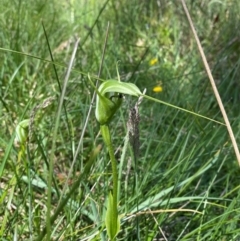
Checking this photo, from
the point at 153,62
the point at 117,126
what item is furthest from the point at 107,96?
the point at 153,62

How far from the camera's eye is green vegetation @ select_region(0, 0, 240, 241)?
0.83 m

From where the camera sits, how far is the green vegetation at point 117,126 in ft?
2.71

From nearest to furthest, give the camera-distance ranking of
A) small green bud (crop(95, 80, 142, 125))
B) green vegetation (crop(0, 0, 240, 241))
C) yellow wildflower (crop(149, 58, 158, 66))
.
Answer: small green bud (crop(95, 80, 142, 125)) → green vegetation (crop(0, 0, 240, 241)) → yellow wildflower (crop(149, 58, 158, 66))

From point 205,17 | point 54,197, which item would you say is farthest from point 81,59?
point 205,17

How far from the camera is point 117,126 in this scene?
4.06ft

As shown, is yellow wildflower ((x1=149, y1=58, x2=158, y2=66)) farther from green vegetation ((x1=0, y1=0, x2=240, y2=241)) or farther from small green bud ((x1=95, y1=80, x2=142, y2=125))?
small green bud ((x1=95, y1=80, x2=142, y2=125))

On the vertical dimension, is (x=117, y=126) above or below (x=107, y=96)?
below

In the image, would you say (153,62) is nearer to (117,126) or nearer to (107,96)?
(117,126)

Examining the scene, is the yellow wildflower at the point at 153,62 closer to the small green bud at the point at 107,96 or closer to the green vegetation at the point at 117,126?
the green vegetation at the point at 117,126

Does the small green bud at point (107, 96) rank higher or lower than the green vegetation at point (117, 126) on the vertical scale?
higher

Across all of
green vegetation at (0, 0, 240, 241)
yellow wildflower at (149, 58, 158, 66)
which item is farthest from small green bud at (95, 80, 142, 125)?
yellow wildflower at (149, 58, 158, 66)

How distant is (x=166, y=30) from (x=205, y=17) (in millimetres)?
181

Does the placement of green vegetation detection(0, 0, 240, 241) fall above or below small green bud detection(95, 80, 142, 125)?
below

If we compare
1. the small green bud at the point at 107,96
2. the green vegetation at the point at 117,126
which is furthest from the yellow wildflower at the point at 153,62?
the small green bud at the point at 107,96
